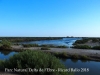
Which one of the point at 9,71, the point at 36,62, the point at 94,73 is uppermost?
the point at 36,62

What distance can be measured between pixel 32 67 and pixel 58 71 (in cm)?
122

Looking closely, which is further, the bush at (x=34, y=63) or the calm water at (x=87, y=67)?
the calm water at (x=87, y=67)

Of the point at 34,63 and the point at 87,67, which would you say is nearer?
the point at 34,63

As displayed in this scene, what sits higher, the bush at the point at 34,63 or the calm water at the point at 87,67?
the bush at the point at 34,63

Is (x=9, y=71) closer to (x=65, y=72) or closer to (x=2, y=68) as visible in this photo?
(x=2, y=68)

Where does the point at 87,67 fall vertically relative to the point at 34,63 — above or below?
below

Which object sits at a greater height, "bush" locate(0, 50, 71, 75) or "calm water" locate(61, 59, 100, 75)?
"bush" locate(0, 50, 71, 75)

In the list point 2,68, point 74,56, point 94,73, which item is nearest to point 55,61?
point 2,68

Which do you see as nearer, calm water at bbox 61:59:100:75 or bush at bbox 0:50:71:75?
bush at bbox 0:50:71:75

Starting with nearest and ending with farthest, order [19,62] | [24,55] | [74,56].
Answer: [19,62]
[24,55]
[74,56]

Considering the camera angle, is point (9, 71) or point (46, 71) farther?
point (9, 71)

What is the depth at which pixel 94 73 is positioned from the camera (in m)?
10.4

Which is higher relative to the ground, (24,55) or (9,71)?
(24,55)

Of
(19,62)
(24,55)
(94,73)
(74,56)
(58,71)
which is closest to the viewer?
(58,71)
